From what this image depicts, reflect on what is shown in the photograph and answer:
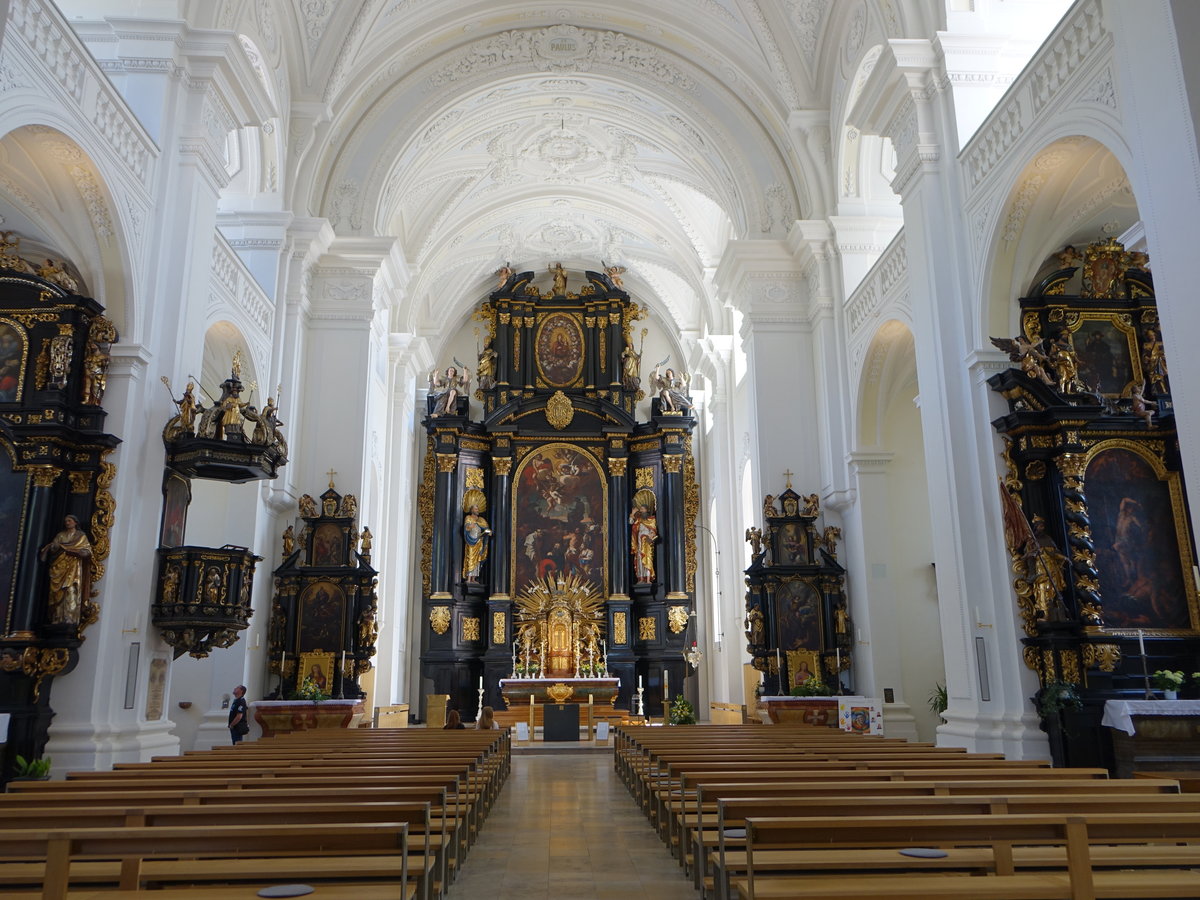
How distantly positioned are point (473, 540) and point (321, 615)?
813cm

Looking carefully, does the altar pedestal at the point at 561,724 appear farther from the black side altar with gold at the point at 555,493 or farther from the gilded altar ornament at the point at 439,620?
the gilded altar ornament at the point at 439,620

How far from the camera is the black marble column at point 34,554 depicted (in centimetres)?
834

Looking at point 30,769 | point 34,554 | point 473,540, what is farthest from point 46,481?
point 473,540

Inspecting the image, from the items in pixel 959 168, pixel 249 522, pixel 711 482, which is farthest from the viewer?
pixel 711 482

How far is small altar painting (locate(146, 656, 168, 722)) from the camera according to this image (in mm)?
9422

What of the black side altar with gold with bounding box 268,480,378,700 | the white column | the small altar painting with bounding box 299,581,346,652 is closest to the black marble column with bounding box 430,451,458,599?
the black side altar with gold with bounding box 268,480,378,700

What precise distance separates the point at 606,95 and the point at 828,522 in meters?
9.21

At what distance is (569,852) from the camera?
6.45m

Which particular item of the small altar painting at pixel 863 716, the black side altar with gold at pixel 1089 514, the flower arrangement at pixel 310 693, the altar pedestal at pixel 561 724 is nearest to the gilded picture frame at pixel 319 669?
the flower arrangement at pixel 310 693

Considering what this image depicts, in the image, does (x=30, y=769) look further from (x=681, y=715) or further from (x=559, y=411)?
(x=559, y=411)

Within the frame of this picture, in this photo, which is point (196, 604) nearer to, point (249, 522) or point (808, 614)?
point (249, 522)

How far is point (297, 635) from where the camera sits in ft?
48.3

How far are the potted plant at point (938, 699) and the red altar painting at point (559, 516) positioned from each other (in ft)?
34.5

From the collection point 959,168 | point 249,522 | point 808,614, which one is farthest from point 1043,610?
point 249,522
